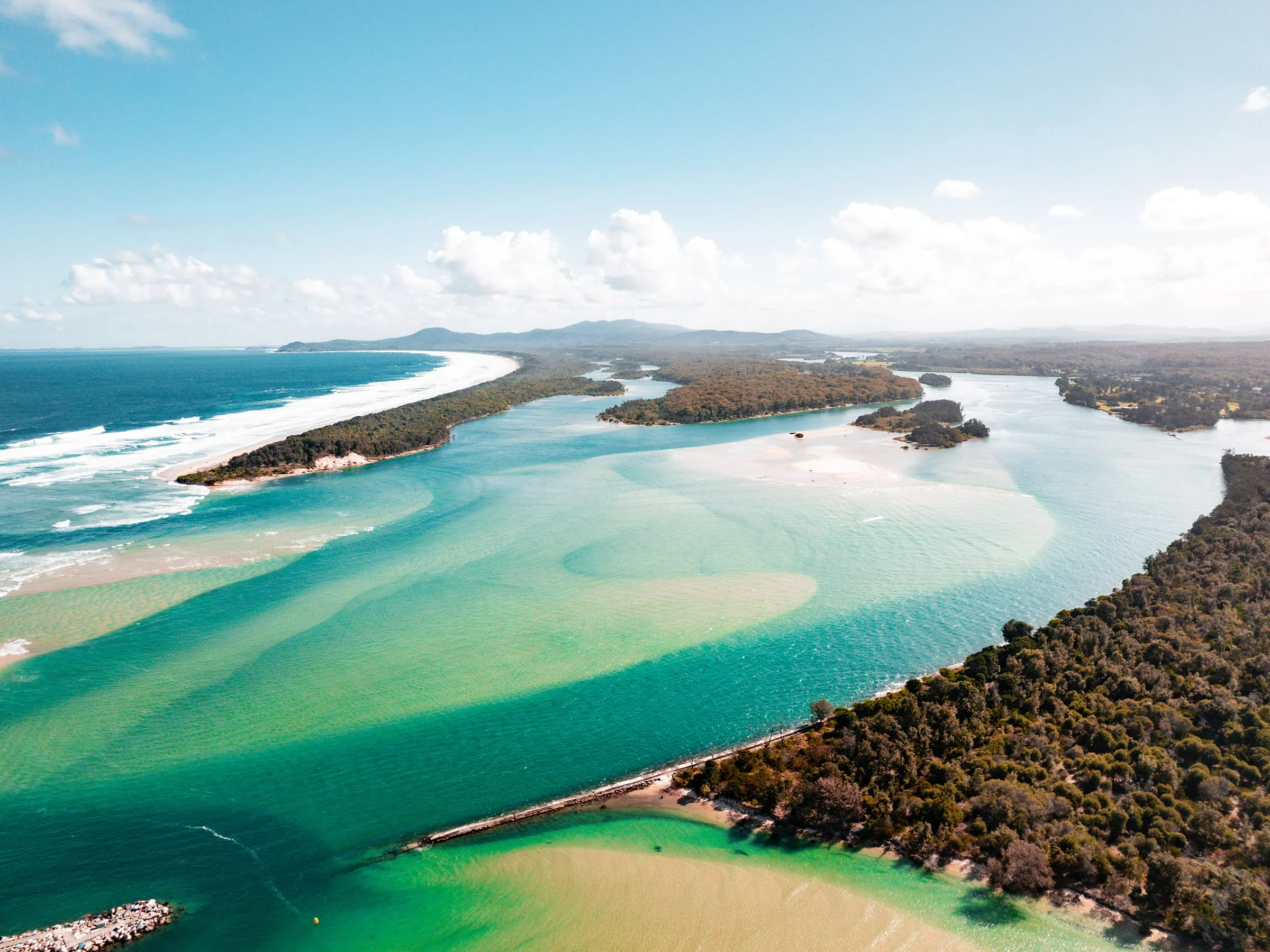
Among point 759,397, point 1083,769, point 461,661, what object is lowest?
point 461,661

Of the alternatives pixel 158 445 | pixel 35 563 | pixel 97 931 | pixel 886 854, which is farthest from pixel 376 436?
pixel 886 854

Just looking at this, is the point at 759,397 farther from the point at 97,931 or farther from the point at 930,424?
the point at 97,931

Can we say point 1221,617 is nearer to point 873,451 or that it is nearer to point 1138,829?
point 1138,829

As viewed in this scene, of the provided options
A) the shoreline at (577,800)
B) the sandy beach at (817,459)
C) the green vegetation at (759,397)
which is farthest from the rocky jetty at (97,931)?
the green vegetation at (759,397)

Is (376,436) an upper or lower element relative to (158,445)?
upper

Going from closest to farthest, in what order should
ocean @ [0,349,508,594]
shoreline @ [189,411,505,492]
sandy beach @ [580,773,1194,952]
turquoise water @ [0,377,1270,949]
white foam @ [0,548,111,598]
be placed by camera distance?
sandy beach @ [580,773,1194,952], turquoise water @ [0,377,1270,949], white foam @ [0,548,111,598], ocean @ [0,349,508,594], shoreline @ [189,411,505,492]

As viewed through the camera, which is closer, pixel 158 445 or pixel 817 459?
pixel 817 459

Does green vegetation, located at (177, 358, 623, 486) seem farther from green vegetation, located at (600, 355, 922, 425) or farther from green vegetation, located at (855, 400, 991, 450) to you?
green vegetation, located at (855, 400, 991, 450)

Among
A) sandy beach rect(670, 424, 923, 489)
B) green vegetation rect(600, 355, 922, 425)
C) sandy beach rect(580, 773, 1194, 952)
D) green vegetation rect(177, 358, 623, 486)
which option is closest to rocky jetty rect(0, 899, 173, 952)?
sandy beach rect(580, 773, 1194, 952)
